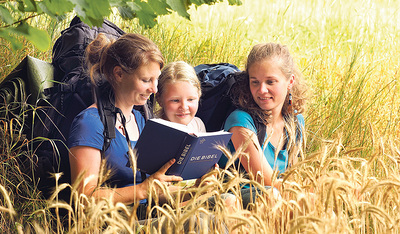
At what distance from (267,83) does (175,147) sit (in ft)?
3.34

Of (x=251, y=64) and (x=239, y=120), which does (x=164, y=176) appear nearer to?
(x=239, y=120)

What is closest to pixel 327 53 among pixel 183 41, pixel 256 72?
pixel 183 41

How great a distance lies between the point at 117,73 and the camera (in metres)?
3.38

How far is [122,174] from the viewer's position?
325cm

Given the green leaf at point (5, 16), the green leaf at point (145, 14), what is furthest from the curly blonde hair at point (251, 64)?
the green leaf at point (5, 16)

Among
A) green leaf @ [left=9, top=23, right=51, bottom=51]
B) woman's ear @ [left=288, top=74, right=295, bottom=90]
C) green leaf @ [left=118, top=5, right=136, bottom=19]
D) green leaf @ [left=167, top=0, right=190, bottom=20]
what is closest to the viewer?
green leaf @ [left=9, top=23, right=51, bottom=51]

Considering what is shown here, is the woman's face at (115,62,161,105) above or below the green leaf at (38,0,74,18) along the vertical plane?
below

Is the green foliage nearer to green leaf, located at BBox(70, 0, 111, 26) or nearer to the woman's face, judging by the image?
green leaf, located at BBox(70, 0, 111, 26)

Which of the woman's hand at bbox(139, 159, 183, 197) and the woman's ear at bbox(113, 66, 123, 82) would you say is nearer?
the woman's hand at bbox(139, 159, 183, 197)

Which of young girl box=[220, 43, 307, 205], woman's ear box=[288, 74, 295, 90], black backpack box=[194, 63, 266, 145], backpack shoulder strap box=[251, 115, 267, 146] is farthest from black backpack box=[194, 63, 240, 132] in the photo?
woman's ear box=[288, 74, 295, 90]

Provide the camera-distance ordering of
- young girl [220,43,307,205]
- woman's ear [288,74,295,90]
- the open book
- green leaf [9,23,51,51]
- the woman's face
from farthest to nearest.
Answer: woman's ear [288,74,295,90], young girl [220,43,307,205], the woman's face, the open book, green leaf [9,23,51,51]

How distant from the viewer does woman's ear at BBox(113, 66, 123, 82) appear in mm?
3359

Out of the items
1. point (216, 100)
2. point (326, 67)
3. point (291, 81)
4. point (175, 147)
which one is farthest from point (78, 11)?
point (326, 67)

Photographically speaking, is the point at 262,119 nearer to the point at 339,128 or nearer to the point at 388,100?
the point at 339,128
